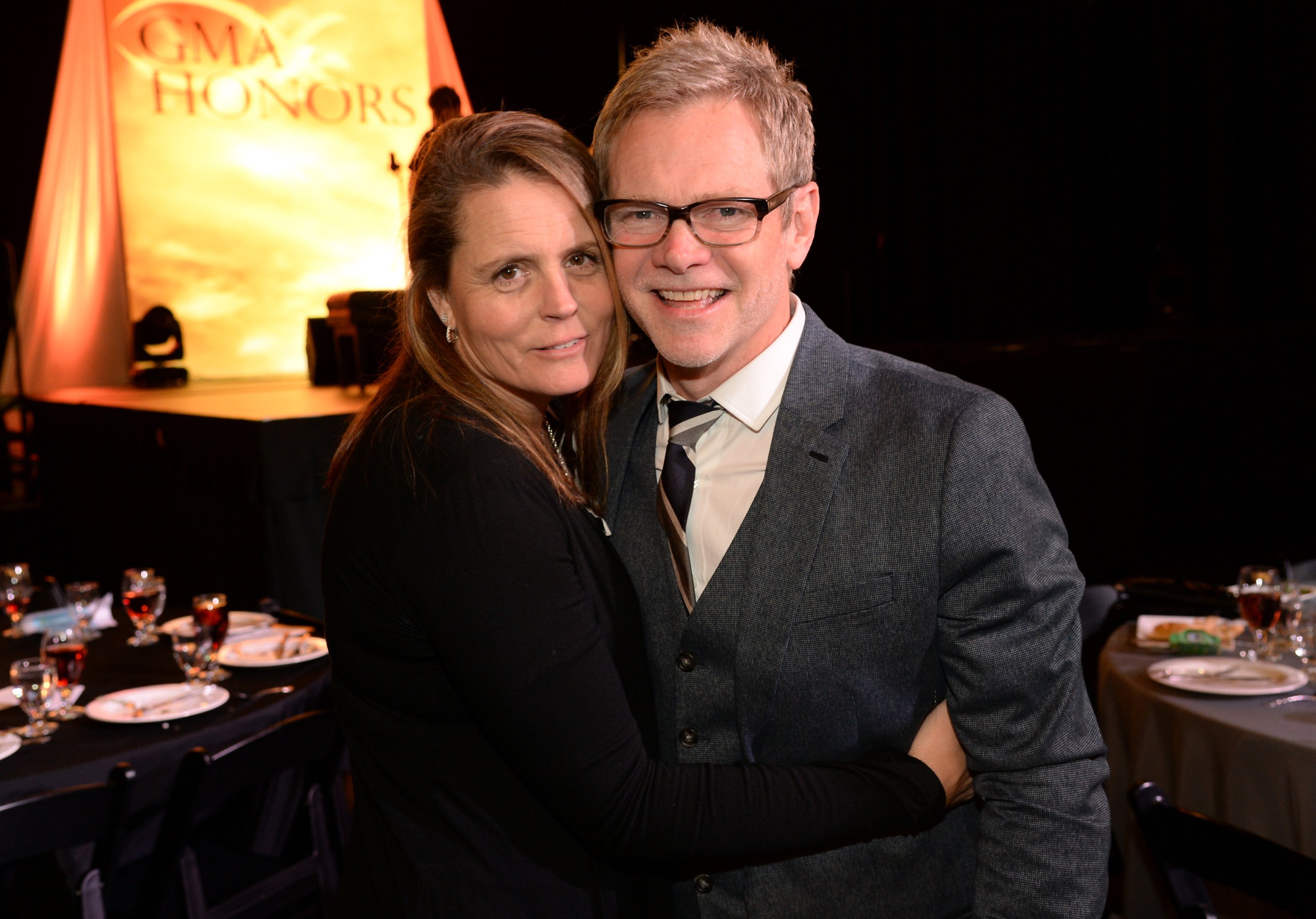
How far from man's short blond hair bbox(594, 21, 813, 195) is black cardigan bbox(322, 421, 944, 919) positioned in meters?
0.47

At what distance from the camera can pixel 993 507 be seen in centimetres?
128

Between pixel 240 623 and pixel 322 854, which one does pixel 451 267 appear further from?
pixel 240 623

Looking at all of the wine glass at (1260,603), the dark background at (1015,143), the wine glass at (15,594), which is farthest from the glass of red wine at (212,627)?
the dark background at (1015,143)

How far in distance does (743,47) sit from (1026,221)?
28.1 ft

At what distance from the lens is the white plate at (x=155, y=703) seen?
243 cm

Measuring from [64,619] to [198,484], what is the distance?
6.18 feet

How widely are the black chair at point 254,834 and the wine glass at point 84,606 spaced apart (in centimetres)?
71

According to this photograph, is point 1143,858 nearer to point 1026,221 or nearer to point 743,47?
point 743,47

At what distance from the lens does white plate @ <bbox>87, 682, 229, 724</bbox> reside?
2.43 m

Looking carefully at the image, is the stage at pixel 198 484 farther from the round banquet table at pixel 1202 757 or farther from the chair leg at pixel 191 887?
the round banquet table at pixel 1202 757

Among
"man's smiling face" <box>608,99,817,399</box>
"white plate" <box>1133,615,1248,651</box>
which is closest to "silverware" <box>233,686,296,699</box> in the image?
"man's smiling face" <box>608,99,817,399</box>

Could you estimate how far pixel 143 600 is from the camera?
3.02m

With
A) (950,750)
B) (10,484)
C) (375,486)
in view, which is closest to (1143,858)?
(950,750)

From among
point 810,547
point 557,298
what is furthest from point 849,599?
point 557,298
